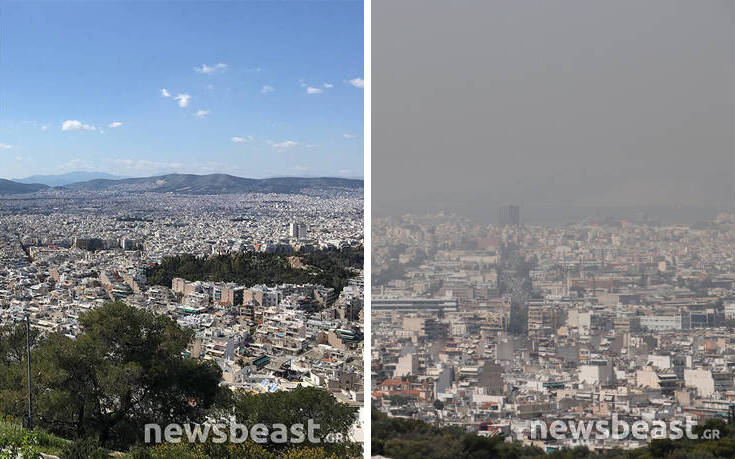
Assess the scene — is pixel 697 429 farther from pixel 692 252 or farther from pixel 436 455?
pixel 436 455

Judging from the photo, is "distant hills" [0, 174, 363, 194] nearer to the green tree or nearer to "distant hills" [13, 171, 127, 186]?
"distant hills" [13, 171, 127, 186]

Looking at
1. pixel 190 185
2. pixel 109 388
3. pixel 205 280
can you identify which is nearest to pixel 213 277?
pixel 205 280

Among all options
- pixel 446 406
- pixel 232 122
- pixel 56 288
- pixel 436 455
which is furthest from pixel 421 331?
pixel 56 288

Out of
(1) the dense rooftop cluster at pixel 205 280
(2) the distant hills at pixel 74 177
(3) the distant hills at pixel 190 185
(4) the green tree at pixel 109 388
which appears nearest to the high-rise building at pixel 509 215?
(1) the dense rooftop cluster at pixel 205 280

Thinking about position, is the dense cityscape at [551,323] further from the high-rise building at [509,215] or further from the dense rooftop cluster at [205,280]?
the dense rooftop cluster at [205,280]

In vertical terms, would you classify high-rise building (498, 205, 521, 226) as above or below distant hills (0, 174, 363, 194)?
below

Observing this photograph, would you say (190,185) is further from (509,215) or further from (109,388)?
(509,215)

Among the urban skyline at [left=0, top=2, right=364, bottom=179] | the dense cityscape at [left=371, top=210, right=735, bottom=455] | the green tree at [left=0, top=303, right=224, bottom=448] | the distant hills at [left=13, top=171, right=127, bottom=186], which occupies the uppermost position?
the urban skyline at [left=0, top=2, right=364, bottom=179]

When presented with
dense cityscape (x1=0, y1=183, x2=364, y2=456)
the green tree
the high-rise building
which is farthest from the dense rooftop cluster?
the high-rise building
